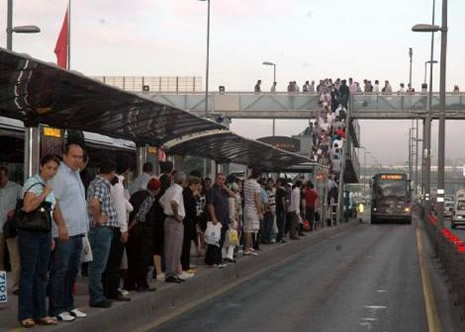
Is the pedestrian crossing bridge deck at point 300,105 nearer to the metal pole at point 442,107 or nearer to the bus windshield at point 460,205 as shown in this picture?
the bus windshield at point 460,205

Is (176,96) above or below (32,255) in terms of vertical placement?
above

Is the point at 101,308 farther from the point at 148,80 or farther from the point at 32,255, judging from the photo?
the point at 148,80

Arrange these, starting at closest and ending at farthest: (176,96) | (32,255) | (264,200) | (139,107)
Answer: (32,255)
(139,107)
(264,200)
(176,96)

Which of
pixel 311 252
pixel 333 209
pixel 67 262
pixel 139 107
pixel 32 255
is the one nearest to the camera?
pixel 32 255

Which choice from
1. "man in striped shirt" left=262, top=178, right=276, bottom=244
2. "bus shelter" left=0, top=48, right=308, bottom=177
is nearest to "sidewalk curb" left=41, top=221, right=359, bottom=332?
"bus shelter" left=0, top=48, right=308, bottom=177

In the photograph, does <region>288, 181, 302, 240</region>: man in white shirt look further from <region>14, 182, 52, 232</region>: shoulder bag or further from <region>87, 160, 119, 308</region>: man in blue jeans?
<region>14, 182, 52, 232</region>: shoulder bag

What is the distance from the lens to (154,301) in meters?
12.0

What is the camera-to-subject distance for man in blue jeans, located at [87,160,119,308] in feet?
33.3

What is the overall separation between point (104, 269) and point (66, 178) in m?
1.90

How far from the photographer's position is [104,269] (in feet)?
35.0

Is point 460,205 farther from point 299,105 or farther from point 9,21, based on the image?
point 9,21

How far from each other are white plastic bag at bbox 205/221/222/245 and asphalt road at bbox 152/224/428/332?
1010mm

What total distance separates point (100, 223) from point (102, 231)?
0.40 feet

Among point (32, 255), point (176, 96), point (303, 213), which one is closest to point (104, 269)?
point (32, 255)
